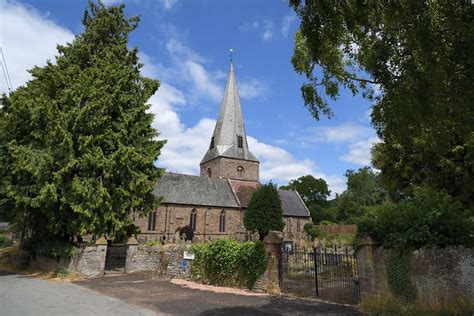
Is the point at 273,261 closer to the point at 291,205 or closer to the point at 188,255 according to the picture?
the point at 188,255

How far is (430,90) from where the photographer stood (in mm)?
6645

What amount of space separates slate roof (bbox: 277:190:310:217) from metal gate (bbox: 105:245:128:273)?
105 feet

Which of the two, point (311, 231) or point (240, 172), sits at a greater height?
point (240, 172)

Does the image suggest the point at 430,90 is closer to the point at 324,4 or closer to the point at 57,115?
the point at 324,4

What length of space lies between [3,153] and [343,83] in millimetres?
17931

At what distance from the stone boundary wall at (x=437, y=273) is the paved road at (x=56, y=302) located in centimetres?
632

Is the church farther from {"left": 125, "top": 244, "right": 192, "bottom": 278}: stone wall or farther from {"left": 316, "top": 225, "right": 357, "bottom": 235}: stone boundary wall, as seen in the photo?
{"left": 125, "top": 244, "right": 192, "bottom": 278}: stone wall

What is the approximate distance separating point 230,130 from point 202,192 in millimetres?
12430

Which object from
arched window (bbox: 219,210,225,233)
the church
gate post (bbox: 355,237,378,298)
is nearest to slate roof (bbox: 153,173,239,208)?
the church

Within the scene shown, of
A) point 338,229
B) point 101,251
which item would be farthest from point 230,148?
point 101,251

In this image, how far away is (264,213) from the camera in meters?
40.2

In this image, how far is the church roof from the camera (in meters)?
53.7

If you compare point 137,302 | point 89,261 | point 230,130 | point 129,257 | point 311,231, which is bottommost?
point 137,302

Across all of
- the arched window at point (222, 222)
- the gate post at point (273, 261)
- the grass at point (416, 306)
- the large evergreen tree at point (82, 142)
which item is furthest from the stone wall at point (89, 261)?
the arched window at point (222, 222)
